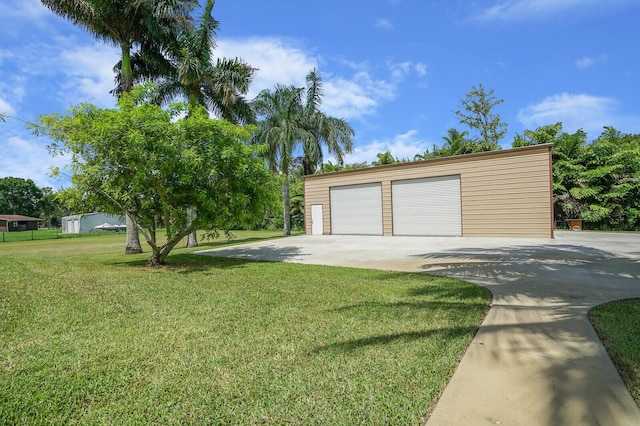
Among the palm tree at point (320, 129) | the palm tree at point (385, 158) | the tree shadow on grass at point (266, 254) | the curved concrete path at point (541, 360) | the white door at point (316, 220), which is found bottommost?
the curved concrete path at point (541, 360)

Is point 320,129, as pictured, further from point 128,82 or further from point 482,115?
point 482,115

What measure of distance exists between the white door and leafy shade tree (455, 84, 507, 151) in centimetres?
1782

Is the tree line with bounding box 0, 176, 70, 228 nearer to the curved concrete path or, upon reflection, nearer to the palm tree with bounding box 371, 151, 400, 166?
the palm tree with bounding box 371, 151, 400, 166

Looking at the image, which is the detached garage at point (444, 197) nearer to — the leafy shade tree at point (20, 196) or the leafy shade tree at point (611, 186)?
the leafy shade tree at point (611, 186)

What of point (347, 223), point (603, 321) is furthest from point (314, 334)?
point (347, 223)

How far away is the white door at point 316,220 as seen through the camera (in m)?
22.3

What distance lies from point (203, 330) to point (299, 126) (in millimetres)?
19750

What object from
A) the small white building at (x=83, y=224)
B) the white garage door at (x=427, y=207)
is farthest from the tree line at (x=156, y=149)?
the small white building at (x=83, y=224)

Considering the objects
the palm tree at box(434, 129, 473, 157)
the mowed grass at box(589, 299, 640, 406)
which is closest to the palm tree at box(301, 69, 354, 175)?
the palm tree at box(434, 129, 473, 157)

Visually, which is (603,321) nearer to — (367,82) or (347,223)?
(367,82)

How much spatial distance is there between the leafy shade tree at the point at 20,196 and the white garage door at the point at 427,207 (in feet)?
258

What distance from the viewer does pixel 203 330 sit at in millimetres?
3928

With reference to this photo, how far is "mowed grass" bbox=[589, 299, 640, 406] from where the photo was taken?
8.86 feet

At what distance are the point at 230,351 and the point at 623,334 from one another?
4099 mm
